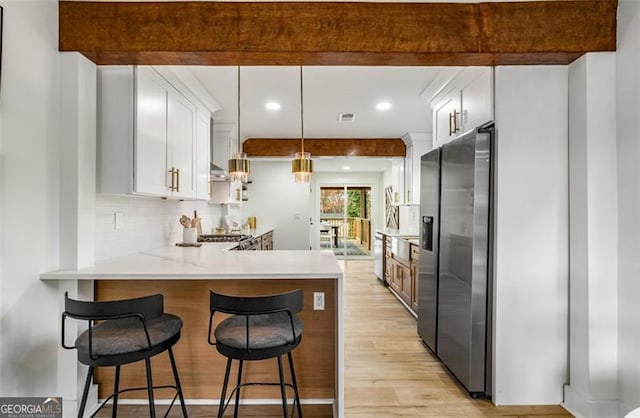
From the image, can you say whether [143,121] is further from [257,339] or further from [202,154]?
[257,339]

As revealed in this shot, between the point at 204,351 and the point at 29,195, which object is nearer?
the point at 29,195

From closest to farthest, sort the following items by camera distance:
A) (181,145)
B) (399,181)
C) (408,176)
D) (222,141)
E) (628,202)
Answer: (628,202), (181,145), (222,141), (408,176), (399,181)

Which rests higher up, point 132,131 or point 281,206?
point 132,131

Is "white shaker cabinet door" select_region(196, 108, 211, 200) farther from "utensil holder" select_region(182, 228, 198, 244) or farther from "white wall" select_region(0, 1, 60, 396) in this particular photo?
"white wall" select_region(0, 1, 60, 396)

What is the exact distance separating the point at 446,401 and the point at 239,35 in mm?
2626

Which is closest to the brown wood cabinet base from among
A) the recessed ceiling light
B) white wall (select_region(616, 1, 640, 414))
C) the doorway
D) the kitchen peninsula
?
the kitchen peninsula

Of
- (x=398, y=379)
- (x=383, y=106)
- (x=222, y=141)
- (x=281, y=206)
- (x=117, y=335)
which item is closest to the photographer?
(x=117, y=335)

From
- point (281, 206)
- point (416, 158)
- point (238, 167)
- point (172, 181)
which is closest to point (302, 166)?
point (238, 167)

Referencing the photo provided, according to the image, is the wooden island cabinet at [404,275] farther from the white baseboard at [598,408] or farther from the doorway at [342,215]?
the doorway at [342,215]

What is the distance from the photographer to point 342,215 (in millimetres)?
8641

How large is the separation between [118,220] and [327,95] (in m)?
2.28

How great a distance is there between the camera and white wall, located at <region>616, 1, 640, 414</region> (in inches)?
76.1

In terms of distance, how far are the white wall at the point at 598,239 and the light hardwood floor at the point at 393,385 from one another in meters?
0.31

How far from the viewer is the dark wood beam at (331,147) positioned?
18.5ft
